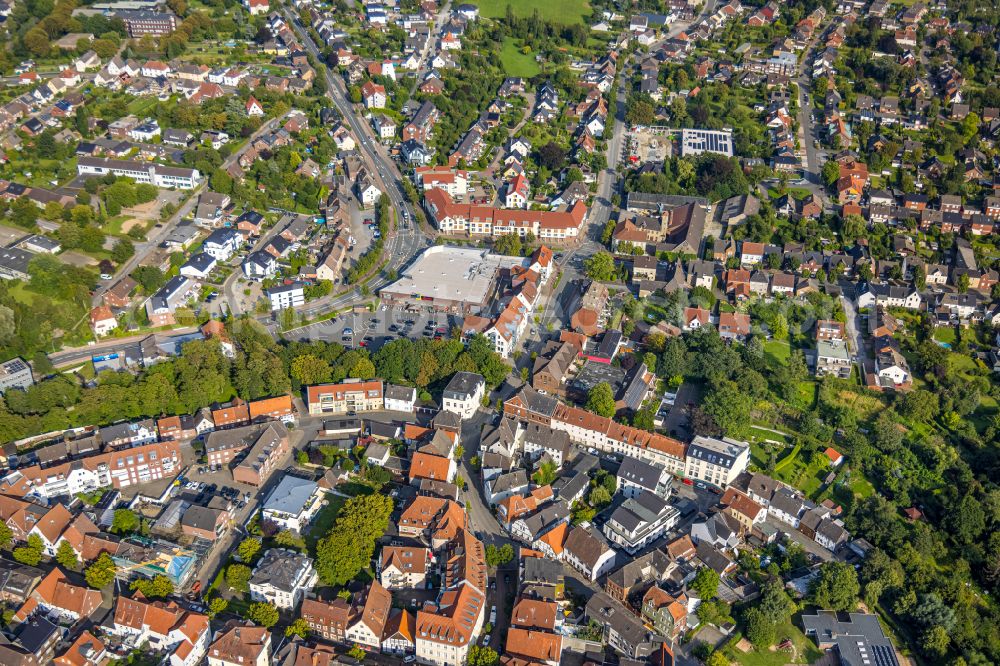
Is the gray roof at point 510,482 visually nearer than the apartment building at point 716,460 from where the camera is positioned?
Yes

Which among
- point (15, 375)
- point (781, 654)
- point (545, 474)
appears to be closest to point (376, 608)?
point (545, 474)

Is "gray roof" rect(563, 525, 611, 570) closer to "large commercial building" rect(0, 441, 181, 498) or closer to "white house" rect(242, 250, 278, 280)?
"large commercial building" rect(0, 441, 181, 498)

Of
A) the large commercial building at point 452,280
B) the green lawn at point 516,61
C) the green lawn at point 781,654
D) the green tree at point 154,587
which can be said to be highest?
the green tree at point 154,587

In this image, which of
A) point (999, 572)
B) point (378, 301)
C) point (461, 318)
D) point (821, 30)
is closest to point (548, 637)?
point (999, 572)

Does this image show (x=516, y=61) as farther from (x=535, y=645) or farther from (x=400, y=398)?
(x=535, y=645)

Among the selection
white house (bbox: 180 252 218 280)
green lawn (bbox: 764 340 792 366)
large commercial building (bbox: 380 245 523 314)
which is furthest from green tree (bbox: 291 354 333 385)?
green lawn (bbox: 764 340 792 366)

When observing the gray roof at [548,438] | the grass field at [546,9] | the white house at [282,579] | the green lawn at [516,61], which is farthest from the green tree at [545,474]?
the grass field at [546,9]

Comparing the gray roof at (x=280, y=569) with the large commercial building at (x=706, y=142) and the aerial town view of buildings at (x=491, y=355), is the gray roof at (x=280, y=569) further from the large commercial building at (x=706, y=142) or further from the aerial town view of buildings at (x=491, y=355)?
the large commercial building at (x=706, y=142)
